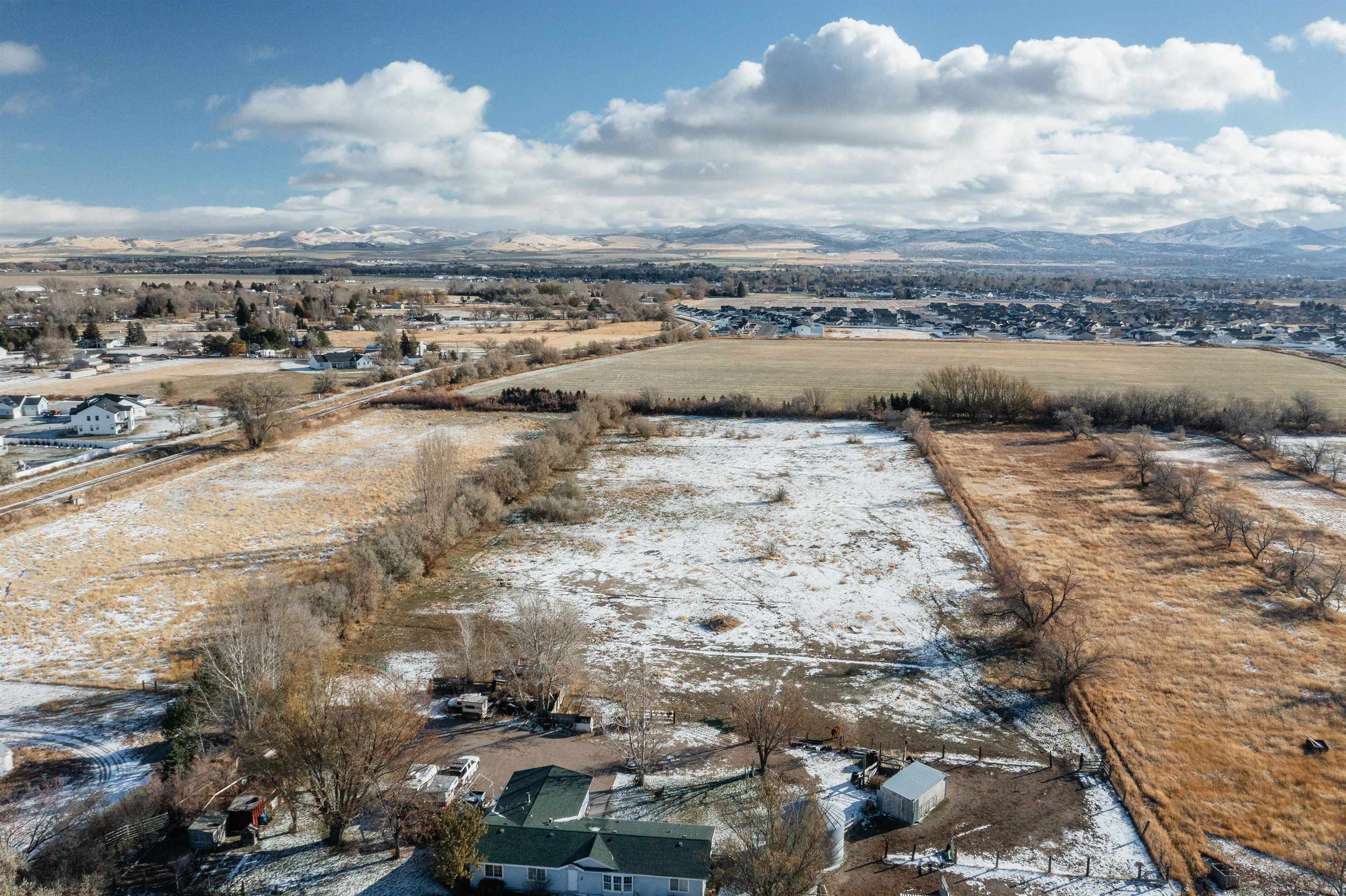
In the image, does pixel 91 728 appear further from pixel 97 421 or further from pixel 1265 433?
pixel 1265 433

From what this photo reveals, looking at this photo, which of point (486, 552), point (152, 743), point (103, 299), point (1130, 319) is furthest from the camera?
point (1130, 319)

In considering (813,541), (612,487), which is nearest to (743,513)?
(813,541)

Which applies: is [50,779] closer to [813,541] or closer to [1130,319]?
[813,541]

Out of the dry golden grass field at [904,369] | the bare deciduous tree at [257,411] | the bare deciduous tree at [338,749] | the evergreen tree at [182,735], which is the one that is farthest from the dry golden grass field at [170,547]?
the dry golden grass field at [904,369]

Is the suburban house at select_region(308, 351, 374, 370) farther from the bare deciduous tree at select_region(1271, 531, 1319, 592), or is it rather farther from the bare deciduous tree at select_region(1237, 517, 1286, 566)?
the bare deciduous tree at select_region(1271, 531, 1319, 592)

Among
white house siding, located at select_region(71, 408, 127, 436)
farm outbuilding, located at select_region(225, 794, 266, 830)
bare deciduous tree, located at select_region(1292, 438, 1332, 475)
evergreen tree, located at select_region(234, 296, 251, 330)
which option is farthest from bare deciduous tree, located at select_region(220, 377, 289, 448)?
bare deciduous tree, located at select_region(1292, 438, 1332, 475)

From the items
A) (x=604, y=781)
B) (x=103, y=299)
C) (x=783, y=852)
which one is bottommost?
(x=604, y=781)
